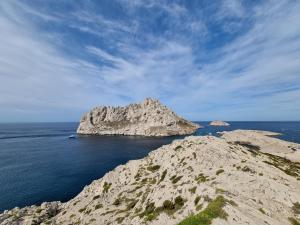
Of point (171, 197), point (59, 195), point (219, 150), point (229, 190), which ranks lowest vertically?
point (59, 195)

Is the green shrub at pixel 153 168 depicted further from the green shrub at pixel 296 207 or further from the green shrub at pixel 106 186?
the green shrub at pixel 296 207

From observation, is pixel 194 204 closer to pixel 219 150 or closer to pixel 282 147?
pixel 219 150

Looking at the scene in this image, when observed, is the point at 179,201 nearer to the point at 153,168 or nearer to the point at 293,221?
the point at 293,221

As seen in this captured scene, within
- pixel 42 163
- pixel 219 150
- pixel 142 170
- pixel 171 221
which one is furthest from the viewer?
pixel 42 163

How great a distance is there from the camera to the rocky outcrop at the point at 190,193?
25047 millimetres

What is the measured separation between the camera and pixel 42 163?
122938 mm

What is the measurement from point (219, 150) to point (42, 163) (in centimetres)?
10907

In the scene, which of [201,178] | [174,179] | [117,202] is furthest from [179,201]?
[117,202]

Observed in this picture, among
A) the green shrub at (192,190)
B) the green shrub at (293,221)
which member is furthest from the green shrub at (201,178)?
the green shrub at (293,221)

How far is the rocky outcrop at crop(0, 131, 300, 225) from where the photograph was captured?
986 inches

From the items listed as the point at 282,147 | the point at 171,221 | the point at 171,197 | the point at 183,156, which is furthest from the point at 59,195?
the point at 282,147

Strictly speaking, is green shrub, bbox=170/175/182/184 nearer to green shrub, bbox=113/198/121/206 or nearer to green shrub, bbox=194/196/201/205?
green shrub, bbox=113/198/121/206

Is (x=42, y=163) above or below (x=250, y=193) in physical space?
below

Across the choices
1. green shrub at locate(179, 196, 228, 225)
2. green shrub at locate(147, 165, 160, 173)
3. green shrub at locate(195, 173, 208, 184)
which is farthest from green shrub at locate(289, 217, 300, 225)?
green shrub at locate(147, 165, 160, 173)
